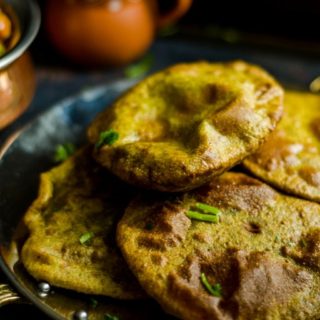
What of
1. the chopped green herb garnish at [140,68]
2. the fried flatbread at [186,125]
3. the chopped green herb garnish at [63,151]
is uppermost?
the fried flatbread at [186,125]

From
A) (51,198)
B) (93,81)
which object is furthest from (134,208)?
(93,81)

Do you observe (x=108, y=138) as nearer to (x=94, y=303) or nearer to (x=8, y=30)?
(x=94, y=303)

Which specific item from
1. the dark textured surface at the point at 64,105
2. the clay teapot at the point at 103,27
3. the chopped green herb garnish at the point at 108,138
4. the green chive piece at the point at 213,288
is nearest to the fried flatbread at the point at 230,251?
the green chive piece at the point at 213,288

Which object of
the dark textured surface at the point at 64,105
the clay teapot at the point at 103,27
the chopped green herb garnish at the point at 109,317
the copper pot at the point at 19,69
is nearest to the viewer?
the chopped green herb garnish at the point at 109,317

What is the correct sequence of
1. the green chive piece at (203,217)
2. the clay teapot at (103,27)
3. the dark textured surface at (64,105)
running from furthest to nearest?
the clay teapot at (103,27)
the dark textured surface at (64,105)
the green chive piece at (203,217)

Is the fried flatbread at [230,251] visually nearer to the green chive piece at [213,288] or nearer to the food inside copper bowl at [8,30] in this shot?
the green chive piece at [213,288]

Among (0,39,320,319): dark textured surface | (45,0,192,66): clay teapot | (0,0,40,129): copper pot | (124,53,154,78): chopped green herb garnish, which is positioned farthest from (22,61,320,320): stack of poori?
(124,53,154,78): chopped green herb garnish

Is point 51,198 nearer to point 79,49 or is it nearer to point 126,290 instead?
point 126,290

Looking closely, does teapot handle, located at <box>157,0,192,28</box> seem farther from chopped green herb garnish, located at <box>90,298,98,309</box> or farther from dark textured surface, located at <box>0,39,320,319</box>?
chopped green herb garnish, located at <box>90,298,98,309</box>
